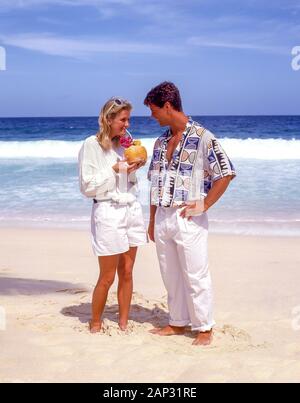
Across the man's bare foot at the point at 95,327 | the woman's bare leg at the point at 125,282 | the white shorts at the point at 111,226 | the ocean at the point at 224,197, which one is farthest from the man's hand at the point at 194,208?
the ocean at the point at 224,197

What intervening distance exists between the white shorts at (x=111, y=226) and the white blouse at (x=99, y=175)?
0.07 metres

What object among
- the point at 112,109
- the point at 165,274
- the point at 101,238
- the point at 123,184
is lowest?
the point at 165,274

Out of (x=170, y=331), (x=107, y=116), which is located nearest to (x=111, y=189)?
(x=107, y=116)

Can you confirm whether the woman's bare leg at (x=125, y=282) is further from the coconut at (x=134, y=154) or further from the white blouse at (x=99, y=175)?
the coconut at (x=134, y=154)

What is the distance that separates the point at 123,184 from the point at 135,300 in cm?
157

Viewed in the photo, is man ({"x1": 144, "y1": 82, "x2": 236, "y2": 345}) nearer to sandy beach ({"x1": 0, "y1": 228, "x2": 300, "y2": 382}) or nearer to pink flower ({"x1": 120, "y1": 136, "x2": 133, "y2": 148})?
pink flower ({"x1": 120, "y1": 136, "x2": 133, "y2": 148})

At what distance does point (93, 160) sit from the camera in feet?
13.6

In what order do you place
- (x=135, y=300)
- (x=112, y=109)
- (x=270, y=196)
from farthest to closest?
1. (x=270, y=196)
2. (x=135, y=300)
3. (x=112, y=109)

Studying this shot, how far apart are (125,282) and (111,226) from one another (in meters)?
0.58

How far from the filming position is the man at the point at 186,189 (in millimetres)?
4000

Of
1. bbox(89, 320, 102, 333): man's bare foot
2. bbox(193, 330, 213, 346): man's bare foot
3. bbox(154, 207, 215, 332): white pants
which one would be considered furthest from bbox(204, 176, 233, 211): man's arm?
bbox(89, 320, 102, 333): man's bare foot
